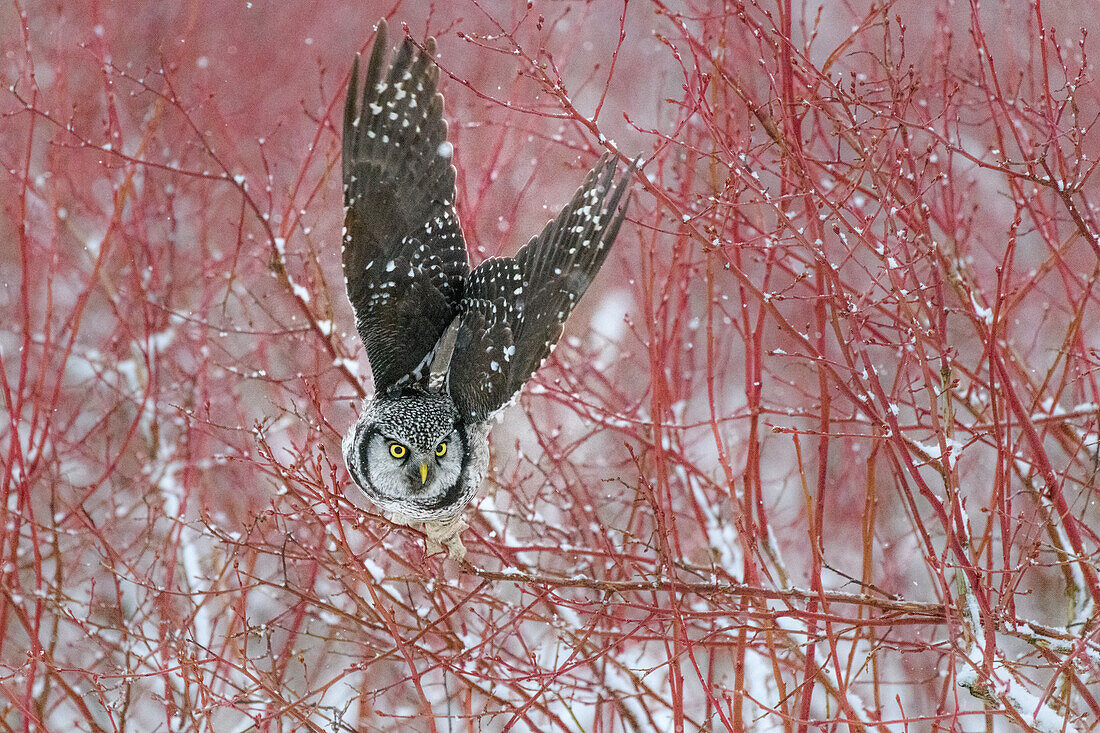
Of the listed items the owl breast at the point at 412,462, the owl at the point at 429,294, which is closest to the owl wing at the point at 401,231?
the owl at the point at 429,294

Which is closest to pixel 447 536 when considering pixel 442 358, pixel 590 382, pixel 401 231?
pixel 442 358

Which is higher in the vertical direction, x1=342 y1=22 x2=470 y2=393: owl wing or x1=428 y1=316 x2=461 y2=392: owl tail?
x1=342 y1=22 x2=470 y2=393: owl wing

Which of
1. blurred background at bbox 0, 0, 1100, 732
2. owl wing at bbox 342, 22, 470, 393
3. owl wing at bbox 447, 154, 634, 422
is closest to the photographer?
blurred background at bbox 0, 0, 1100, 732

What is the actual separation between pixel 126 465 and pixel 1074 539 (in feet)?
26.9

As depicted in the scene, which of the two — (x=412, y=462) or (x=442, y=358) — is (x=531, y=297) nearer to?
(x=442, y=358)

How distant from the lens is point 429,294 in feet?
13.8

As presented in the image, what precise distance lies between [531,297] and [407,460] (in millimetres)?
851

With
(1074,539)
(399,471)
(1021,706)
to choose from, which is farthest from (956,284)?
(399,471)

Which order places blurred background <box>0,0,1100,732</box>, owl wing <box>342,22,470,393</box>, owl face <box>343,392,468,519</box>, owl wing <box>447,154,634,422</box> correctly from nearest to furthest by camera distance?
blurred background <box>0,0,1100,732</box> → owl face <box>343,392,468,519</box> → owl wing <box>447,154,634,422</box> → owl wing <box>342,22,470,393</box>

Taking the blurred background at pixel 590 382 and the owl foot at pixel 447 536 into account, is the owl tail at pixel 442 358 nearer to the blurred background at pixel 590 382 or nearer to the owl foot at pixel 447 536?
the blurred background at pixel 590 382

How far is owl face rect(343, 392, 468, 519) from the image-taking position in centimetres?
369

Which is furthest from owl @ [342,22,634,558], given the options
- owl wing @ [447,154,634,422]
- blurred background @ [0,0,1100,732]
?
blurred background @ [0,0,1100,732]

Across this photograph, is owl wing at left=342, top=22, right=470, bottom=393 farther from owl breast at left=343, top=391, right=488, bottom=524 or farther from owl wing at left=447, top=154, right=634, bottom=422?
owl breast at left=343, top=391, right=488, bottom=524

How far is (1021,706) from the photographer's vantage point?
8.37ft
